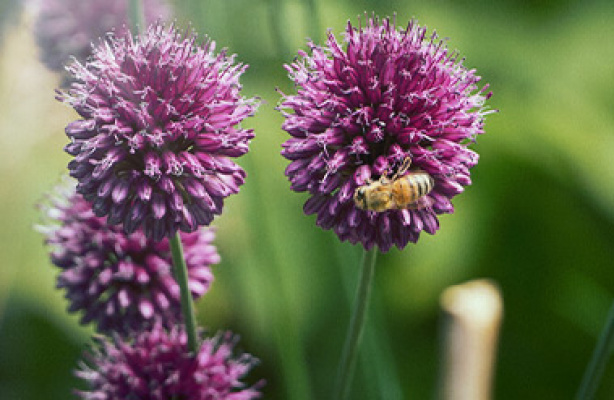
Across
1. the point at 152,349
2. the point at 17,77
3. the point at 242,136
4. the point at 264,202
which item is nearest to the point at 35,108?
the point at 17,77

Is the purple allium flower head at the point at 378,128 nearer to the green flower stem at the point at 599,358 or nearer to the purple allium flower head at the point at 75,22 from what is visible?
the green flower stem at the point at 599,358

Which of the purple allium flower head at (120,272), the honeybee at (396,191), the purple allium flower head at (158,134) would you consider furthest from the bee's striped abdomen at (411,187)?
the purple allium flower head at (120,272)

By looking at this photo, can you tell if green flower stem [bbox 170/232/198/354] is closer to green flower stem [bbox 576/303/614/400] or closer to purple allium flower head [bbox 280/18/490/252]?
purple allium flower head [bbox 280/18/490/252]

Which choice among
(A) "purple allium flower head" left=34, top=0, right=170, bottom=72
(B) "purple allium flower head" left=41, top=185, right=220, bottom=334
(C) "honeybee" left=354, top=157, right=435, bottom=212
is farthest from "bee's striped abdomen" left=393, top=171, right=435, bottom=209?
(A) "purple allium flower head" left=34, top=0, right=170, bottom=72

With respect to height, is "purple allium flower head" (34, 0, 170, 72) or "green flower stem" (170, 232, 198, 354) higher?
"purple allium flower head" (34, 0, 170, 72)

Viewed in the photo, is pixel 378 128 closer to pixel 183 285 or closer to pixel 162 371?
pixel 183 285

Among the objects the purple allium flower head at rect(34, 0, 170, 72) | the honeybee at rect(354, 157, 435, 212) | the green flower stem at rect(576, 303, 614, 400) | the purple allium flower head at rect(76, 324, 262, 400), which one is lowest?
the purple allium flower head at rect(76, 324, 262, 400)
